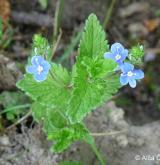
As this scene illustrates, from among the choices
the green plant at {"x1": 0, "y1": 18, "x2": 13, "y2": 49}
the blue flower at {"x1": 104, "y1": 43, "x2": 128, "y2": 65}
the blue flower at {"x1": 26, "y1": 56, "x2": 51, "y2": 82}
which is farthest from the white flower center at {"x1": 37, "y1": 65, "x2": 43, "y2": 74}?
the green plant at {"x1": 0, "y1": 18, "x2": 13, "y2": 49}

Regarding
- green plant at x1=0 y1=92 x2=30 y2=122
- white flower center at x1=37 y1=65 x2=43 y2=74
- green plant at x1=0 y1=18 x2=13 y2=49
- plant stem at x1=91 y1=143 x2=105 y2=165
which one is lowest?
plant stem at x1=91 y1=143 x2=105 y2=165

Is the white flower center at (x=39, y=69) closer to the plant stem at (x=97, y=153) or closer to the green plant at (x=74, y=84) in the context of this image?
the green plant at (x=74, y=84)

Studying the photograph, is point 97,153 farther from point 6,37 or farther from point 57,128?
point 6,37

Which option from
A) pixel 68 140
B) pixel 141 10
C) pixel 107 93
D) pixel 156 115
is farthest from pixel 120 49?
pixel 141 10

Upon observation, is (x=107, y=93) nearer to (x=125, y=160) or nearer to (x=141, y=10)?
(x=125, y=160)

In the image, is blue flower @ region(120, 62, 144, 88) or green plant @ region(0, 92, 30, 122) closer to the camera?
blue flower @ region(120, 62, 144, 88)

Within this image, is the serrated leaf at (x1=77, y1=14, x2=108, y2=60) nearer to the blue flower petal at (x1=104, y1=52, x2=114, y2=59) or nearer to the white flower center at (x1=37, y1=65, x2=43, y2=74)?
the blue flower petal at (x1=104, y1=52, x2=114, y2=59)

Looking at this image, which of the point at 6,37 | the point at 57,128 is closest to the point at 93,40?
the point at 57,128

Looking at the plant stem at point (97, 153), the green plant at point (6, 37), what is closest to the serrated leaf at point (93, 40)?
the plant stem at point (97, 153)
